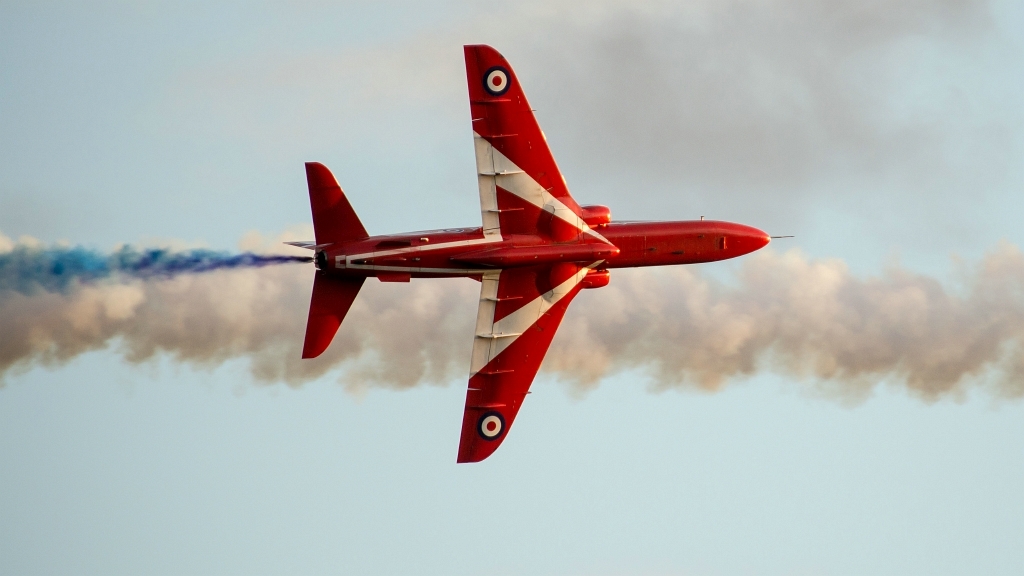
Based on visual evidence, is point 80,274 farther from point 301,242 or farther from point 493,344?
point 493,344

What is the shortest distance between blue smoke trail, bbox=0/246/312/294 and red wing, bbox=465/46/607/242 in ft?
24.6

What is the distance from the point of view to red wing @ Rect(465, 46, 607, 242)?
63156mm

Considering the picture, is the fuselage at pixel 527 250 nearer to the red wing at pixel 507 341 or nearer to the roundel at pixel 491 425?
the red wing at pixel 507 341

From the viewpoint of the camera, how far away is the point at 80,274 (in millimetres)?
65750

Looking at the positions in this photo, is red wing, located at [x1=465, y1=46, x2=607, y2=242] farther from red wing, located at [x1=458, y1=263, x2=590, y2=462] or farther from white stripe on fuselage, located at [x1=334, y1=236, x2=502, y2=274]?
red wing, located at [x1=458, y1=263, x2=590, y2=462]

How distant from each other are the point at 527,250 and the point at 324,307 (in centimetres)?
617

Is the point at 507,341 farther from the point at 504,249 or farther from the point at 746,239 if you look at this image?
the point at 746,239

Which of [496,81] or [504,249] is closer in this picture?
Answer: [504,249]

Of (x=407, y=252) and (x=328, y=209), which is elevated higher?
(x=328, y=209)

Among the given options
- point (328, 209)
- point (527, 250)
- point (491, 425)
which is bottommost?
point (491, 425)

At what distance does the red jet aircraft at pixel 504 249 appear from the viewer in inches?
2461

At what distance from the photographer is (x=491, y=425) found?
6512cm

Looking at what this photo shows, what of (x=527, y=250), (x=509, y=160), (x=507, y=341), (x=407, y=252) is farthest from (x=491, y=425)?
(x=509, y=160)

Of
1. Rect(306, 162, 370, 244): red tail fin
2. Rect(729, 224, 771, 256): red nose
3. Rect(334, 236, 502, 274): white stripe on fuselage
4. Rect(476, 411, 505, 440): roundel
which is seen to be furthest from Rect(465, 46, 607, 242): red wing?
Rect(476, 411, 505, 440): roundel
